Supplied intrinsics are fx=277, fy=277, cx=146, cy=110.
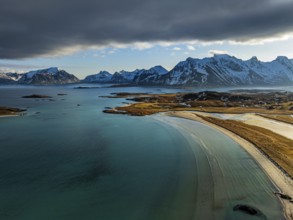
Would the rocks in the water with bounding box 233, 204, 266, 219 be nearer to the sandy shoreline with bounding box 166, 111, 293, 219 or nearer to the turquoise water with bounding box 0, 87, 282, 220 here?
the turquoise water with bounding box 0, 87, 282, 220

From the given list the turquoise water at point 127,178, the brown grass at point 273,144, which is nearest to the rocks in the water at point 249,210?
the turquoise water at point 127,178

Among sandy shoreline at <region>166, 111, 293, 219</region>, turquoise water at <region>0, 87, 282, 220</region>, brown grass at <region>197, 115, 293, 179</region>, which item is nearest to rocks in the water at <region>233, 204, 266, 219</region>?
turquoise water at <region>0, 87, 282, 220</region>

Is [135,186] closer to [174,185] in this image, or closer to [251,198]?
[174,185]

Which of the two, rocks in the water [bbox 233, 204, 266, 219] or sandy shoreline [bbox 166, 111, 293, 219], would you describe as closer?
rocks in the water [bbox 233, 204, 266, 219]

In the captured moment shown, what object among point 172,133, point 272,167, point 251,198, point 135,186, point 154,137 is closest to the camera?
point 251,198

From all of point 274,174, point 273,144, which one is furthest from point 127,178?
point 273,144

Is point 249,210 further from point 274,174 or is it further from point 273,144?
point 273,144

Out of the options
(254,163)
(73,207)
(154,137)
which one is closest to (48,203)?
(73,207)
